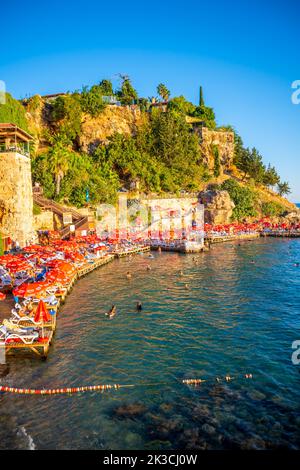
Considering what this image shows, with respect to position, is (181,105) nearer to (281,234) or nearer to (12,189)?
(281,234)

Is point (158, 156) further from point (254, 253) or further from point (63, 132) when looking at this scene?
point (254, 253)

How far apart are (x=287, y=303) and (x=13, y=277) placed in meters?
21.8

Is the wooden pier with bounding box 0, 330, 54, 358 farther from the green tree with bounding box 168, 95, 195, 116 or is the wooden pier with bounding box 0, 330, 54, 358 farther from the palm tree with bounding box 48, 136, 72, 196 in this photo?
the green tree with bounding box 168, 95, 195, 116

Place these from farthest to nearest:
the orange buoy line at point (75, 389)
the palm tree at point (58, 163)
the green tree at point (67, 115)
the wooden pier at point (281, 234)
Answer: the green tree at point (67, 115) < the wooden pier at point (281, 234) < the palm tree at point (58, 163) < the orange buoy line at point (75, 389)

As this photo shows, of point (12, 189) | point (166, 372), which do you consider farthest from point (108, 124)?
point (166, 372)

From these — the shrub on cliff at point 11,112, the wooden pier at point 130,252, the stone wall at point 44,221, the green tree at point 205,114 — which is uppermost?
the green tree at point 205,114

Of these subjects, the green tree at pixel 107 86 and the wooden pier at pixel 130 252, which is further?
the green tree at pixel 107 86

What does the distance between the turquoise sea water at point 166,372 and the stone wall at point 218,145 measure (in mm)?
67839

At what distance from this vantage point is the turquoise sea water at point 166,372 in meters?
11.3

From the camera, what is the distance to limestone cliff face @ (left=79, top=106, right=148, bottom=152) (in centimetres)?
7312

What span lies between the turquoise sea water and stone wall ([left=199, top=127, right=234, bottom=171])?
223ft

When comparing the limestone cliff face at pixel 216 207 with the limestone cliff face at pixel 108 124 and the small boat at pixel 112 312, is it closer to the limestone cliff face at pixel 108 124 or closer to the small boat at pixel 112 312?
the limestone cliff face at pixel 108 124

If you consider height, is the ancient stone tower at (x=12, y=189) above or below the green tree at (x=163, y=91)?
below

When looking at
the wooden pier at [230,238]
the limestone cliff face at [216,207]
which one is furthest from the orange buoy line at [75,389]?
the limestone cliff face at [216,207]
